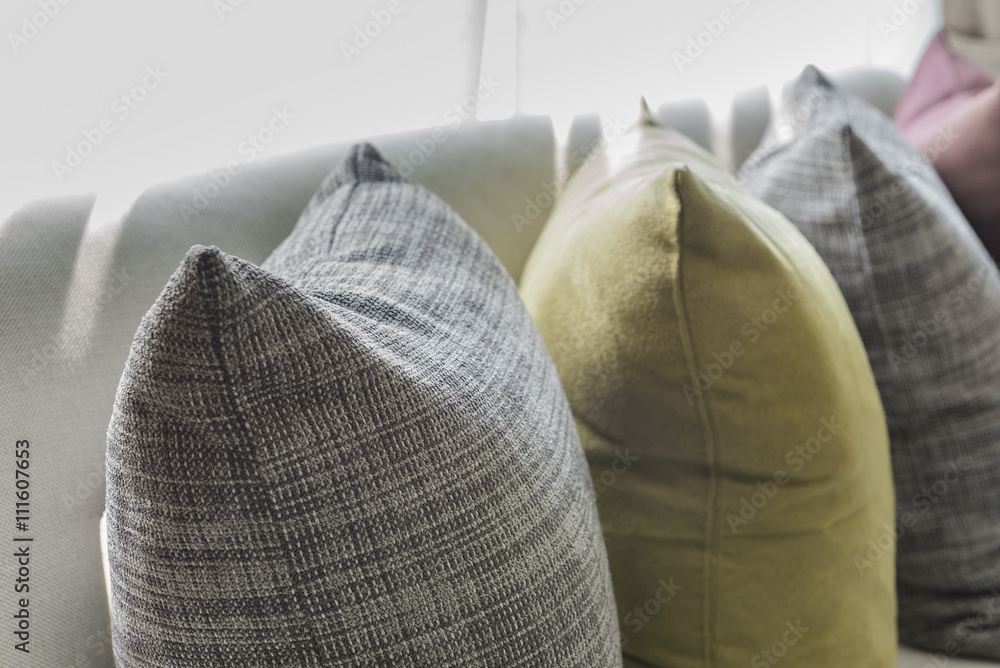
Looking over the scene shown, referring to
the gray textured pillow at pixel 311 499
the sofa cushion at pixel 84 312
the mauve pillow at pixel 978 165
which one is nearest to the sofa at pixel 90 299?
the sofa cushion at pixel 84 312

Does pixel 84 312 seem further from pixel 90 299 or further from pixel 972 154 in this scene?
pixel 972 154

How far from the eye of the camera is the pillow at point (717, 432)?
0.56m

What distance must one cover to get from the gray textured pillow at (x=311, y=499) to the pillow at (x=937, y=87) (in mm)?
1038

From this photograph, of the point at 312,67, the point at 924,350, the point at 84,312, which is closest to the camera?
the point at 84,312

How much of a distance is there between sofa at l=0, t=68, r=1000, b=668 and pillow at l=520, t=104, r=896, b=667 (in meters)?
0.29

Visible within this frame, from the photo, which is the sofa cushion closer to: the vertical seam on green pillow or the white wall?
the white wall

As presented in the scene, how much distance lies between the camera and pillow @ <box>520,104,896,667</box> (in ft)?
1.85

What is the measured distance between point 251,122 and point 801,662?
746 millimetres

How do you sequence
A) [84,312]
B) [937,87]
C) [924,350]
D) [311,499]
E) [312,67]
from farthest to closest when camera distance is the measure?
[937,87] < [312,67] < [924,350] < [84,312] < [311,499]

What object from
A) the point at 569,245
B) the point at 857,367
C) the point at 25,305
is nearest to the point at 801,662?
the point at 857,367

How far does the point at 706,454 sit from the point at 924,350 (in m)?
0.34

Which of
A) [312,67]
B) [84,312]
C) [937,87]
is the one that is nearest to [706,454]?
[84,312]

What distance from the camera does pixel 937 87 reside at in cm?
121

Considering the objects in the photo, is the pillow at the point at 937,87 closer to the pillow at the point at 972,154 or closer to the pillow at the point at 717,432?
the pillow at the point at 972,154
